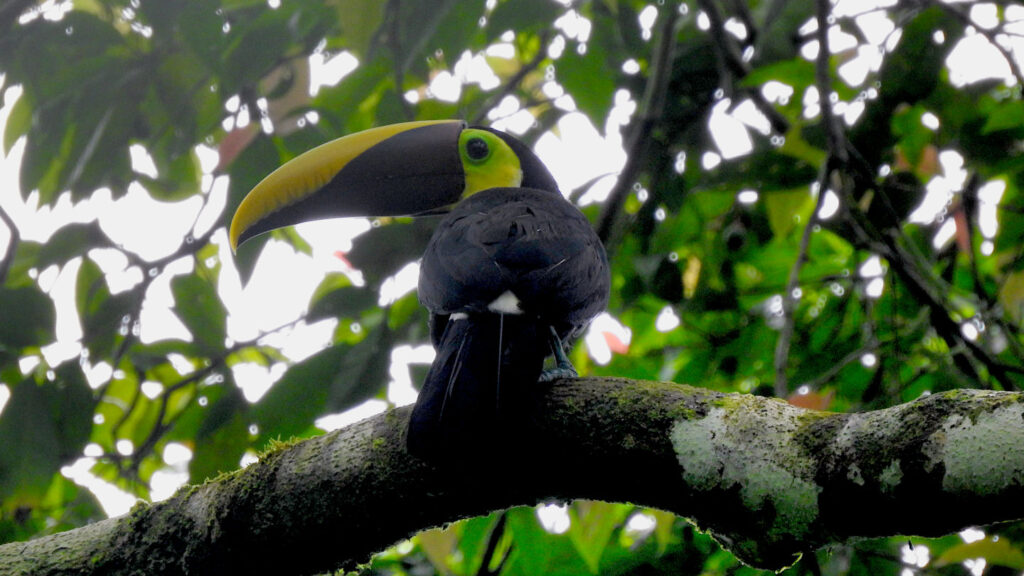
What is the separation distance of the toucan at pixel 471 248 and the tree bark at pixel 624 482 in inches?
3.1

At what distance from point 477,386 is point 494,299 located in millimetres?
297

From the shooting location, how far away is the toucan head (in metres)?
3.21

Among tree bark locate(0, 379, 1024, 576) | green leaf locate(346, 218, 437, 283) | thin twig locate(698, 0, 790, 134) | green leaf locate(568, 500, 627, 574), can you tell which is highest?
thin twig locate(698, 0, 790, 134)

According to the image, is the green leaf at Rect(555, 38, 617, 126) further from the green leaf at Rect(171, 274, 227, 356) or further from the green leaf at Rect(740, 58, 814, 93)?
the green leaf at Rect(171, 274, 227, 356)

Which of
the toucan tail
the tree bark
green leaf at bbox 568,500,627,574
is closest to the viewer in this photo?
the tree bark

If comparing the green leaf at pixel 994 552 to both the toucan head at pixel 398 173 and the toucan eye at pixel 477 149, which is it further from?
the toucan eye at pixel 477 149

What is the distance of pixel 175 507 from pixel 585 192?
202 centimetres

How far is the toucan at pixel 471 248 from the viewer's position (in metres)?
1.83

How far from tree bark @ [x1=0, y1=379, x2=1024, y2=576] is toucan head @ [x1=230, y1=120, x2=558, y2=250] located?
4.33ft

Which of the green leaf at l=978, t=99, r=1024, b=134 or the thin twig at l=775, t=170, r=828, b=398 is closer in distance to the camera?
the thin twig at l=775, t=170, r=828, b=398

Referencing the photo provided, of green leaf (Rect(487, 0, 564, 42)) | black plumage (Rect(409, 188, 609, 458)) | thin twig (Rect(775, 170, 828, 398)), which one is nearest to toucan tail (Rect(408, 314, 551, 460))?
black plumage (Rect(409, 188, 609, 458))

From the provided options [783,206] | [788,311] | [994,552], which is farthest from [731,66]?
[994,552]

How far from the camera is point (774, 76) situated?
2971 mm

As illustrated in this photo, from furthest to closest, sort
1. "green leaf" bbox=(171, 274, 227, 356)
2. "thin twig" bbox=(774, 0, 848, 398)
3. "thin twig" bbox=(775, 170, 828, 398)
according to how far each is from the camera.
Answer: "green leaf" bbox=(171, 274, 227, 356)
"thin twig" bbox=(774, 0, 848, 398)
"thin twig" bbox=(775, 170, 828, 398)
